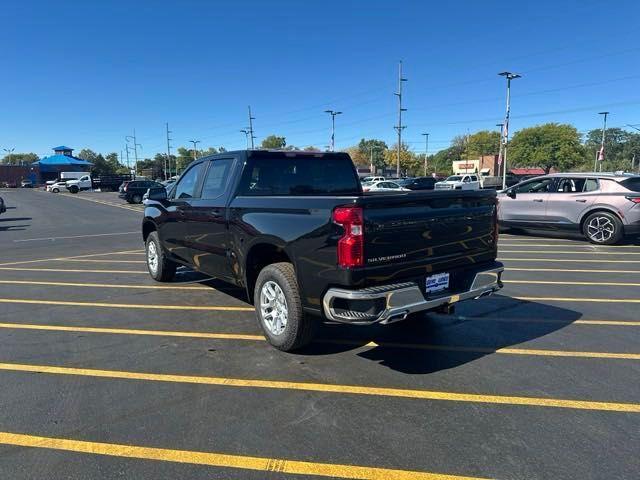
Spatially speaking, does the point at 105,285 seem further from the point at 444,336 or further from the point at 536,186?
the point at 536,186

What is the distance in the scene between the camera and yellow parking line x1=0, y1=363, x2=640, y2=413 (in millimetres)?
3391

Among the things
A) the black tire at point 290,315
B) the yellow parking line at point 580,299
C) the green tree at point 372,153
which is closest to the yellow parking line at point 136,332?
the black tire at point 290,315

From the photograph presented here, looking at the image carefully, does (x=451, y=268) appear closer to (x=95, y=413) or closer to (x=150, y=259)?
(x=95, y=413)

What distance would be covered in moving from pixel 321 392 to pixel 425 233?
5.11ft

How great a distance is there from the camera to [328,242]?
12.1 feet

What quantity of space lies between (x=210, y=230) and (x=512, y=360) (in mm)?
3483

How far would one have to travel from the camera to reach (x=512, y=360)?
422cm

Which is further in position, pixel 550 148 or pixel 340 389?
pixel 550 148

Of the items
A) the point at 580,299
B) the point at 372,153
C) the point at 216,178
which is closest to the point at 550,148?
the point at 372,153

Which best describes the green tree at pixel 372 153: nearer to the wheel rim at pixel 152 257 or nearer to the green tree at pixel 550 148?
the green tree at pixel 550 148

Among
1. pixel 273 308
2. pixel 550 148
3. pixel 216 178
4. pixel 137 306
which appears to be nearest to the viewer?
pixel 273 308

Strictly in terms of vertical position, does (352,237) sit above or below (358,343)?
above

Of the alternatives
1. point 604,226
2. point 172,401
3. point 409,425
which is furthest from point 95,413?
point 604,226

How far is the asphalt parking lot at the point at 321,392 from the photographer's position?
277cm
